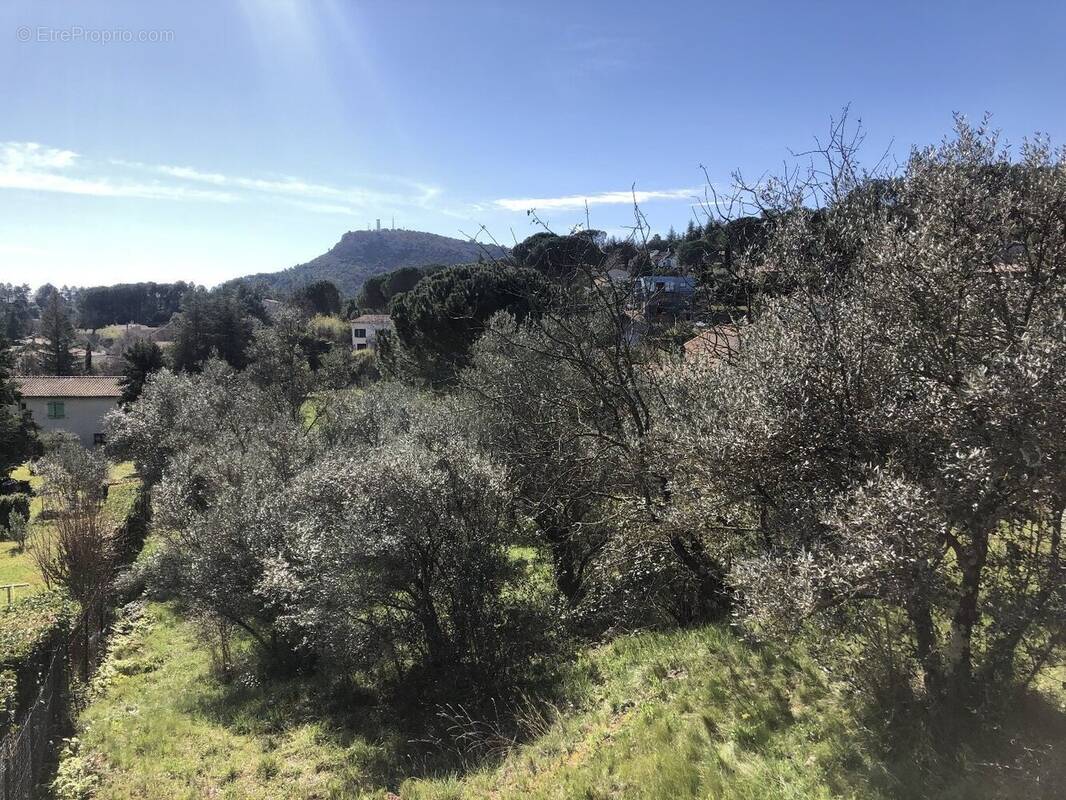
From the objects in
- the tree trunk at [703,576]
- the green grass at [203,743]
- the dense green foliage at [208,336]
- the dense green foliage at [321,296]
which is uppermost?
the dense green foliage at [321,296]

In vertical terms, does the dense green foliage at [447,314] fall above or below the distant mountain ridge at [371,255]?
below

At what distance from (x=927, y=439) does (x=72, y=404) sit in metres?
51.9

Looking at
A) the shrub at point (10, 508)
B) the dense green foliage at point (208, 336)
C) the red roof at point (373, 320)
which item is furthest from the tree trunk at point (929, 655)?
the red roof at point (373, 320)

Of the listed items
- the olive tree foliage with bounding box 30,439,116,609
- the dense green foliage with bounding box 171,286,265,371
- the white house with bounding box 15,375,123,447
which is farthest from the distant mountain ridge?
the olive tree foliage with bounding box 30,439,116,609

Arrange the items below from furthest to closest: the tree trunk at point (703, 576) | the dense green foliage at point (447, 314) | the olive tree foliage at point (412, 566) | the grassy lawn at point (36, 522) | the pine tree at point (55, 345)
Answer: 1. the pine tree at point (55, 345)
2. the dense green foliage at point (447, 314)
3. the grassy lawn at point (36, 522)
4. the olive tree foliage at point (412, 566)
5. the tree trunk at point (703, 576)

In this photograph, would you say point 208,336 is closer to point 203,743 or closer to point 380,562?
point 203,743

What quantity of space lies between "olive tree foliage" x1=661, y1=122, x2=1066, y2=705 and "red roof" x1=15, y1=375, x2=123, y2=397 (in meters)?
47.8

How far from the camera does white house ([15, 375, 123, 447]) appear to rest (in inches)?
1647

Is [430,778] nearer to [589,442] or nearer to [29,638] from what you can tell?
[589,442]

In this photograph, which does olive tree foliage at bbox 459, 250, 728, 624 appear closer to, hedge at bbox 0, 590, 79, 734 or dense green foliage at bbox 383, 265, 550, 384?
hedge at bbox 0, 590, 79, 734

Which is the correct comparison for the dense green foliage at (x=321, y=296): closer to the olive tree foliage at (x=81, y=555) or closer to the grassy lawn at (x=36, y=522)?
the grassy lawn at (x=36, y=522)

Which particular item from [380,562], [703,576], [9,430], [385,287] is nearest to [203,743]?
[380,562]

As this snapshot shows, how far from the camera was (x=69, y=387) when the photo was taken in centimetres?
4294

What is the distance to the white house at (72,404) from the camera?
137ft
